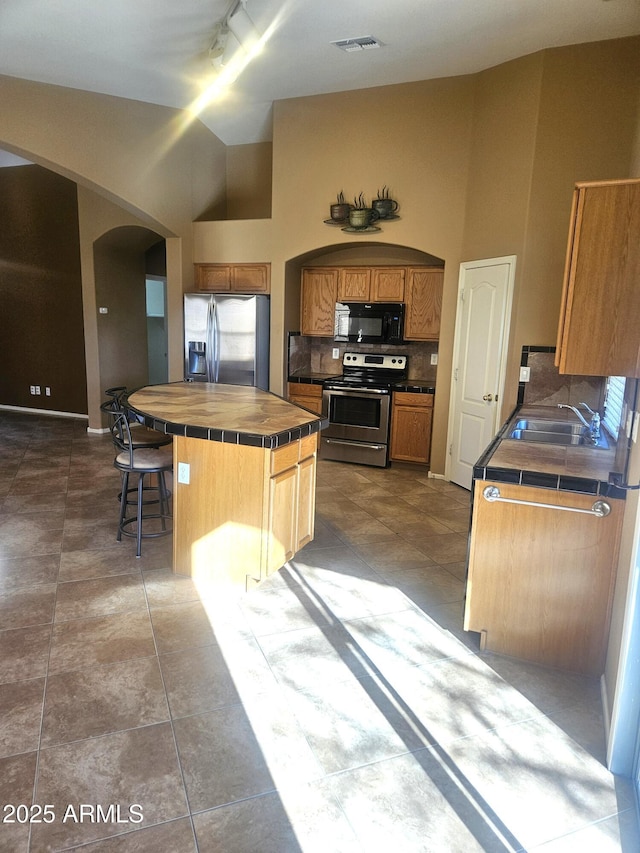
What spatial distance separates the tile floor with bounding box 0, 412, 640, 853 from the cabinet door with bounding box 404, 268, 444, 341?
Answer: 9.58ft

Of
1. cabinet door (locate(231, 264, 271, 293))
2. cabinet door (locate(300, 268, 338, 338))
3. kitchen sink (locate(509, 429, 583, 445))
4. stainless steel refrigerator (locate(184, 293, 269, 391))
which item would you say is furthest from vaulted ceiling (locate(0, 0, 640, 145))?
kitchen sink (locate(509, 429, 583, 445))

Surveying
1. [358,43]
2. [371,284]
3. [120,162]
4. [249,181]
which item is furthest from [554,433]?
[249,181]

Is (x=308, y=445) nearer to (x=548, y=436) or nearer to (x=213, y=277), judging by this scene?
(x=548, y=436)

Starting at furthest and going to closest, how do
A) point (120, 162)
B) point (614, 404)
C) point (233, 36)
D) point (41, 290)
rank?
point (41, 290) < point (120, 162) < point (233, 36) < point (614, 404)

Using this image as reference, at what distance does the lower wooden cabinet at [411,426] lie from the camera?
5.55 metres

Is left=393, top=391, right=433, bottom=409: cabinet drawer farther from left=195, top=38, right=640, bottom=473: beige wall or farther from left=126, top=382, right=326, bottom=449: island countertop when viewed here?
left=126, top=382, right=326, bottom=449: island countertop

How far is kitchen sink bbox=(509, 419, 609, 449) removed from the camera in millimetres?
3095

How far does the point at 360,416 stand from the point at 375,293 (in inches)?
53.1

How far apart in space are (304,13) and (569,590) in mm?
3965

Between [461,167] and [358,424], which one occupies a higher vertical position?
[461,167]

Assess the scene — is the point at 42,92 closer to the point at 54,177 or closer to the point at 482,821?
the point at 54,177

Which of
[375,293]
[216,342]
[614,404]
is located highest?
[375,293]

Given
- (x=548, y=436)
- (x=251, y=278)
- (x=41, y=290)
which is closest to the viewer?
(x=548, y=436)

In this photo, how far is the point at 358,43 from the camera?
13.8 feet
